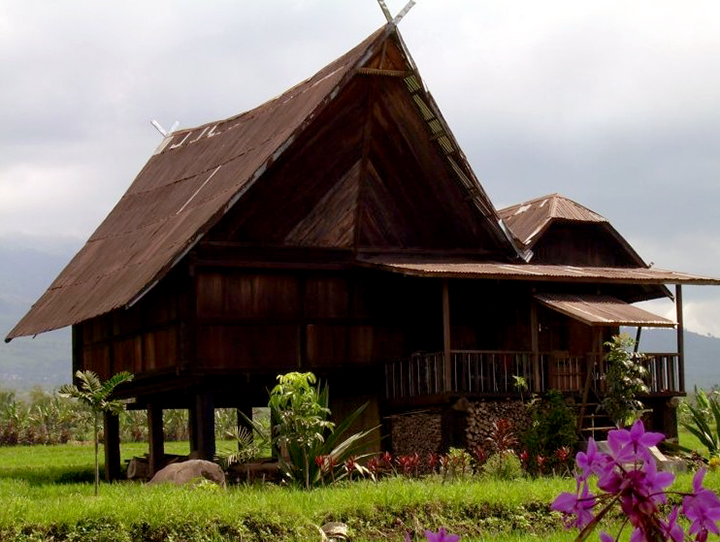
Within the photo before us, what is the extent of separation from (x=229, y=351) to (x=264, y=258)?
1550mm

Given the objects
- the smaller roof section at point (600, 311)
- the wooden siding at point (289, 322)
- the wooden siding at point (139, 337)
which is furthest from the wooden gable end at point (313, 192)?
the smaller roof section at point (600, 311)

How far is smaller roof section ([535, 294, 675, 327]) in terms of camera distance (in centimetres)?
1922

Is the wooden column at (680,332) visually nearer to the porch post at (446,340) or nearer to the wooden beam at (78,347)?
the porch post at (446,340)

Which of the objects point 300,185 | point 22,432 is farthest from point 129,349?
point 22,432

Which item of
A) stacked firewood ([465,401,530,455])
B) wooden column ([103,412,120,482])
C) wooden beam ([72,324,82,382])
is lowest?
wooden column ([103,412,120,482])

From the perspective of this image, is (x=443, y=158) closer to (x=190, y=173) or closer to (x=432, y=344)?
(x=432, y=344)

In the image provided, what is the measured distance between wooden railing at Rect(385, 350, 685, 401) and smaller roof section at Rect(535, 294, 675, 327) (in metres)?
0.77

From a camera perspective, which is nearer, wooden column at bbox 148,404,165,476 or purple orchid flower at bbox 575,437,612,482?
purple orchid flower at bbox 575,437,612,482

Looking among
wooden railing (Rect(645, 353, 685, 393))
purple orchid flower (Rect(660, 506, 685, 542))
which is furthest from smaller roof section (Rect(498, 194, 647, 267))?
purple orchid flower (Rect(660, 506, 685, 542))

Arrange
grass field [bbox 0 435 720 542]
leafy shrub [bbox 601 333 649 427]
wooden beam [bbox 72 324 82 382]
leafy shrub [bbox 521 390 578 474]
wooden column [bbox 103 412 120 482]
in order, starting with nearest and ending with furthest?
grass field [bbox 0 435 720 542], leafy shrub [bbox 521 390 578 474], leafy shrub [bbox 601 333 649 427], wooden beam [bbox 72 324 82 382], wooden column [bbox 103 412 120 482]

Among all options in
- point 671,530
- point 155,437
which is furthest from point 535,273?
point 671,530

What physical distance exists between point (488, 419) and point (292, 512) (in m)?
7.44

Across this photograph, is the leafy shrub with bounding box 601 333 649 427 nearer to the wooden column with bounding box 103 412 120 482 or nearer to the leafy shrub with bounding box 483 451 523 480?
the leafy shrub with bounding box 483 451 523 480

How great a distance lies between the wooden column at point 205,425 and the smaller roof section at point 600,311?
5.35 meters
